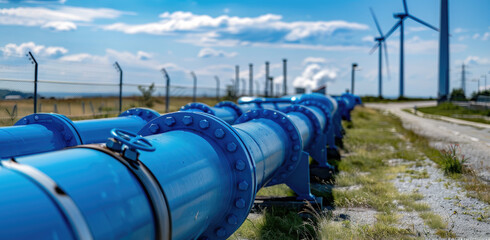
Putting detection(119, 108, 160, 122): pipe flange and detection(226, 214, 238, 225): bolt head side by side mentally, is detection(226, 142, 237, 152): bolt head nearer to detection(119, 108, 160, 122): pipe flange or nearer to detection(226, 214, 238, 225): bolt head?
detection(226, 214, 238, 225): bolt head

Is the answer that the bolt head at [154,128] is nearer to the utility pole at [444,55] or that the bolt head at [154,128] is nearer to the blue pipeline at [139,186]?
the blue pipeline at [139,186]

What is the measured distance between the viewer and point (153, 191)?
5.91ft

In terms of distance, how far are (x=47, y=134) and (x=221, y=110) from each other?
3528mm

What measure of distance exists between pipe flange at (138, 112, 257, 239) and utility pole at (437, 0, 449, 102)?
49371mm

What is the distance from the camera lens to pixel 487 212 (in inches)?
230

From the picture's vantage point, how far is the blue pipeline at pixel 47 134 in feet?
11.9

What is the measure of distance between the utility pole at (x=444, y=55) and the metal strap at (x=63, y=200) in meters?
50.8

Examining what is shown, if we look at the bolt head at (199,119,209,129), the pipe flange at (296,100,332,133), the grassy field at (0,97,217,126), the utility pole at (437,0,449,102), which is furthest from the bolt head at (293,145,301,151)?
the utility pole at (437,0,449,102)

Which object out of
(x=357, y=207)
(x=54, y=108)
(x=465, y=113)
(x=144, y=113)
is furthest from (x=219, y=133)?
(x=465, y=113)

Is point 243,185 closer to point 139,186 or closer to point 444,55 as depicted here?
point 139,186

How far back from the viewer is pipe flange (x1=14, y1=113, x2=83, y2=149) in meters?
4.00

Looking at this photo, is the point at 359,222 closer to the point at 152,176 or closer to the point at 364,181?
the point at 364,181

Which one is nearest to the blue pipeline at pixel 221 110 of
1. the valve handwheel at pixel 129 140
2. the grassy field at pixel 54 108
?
the grassy field at pixel 54 108

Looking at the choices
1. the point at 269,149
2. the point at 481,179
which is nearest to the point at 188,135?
the point at 269,149
